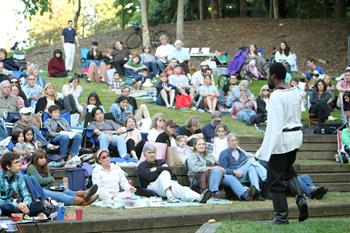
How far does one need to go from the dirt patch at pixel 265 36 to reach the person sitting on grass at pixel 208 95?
1123 cm

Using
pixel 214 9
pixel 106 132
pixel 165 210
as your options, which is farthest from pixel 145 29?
pixel 165 210

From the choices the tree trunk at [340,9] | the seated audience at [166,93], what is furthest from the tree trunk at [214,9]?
the seated audience at [166,93]

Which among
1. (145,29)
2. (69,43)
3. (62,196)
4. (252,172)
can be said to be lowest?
(252,172)

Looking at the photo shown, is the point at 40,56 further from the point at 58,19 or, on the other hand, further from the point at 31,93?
the point at 58,19

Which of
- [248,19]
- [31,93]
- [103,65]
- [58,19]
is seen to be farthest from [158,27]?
[58,19]

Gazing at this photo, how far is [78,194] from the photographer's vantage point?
12.6 metres

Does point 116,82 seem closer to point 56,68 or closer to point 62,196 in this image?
point 56,68

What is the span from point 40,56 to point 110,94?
11068 millimetres

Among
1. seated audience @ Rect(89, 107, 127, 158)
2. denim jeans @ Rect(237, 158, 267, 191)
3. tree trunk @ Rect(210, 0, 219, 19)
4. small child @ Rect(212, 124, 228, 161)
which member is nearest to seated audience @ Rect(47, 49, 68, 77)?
seated audience @ Rect(89, 107, 127, 158)

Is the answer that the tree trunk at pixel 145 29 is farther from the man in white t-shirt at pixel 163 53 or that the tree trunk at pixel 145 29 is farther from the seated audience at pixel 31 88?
the seated audience at pixel 31 88

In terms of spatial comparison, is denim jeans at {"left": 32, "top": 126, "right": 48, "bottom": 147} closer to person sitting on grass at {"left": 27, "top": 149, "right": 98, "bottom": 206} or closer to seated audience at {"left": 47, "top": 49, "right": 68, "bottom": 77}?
person sitting on grass at {"left": 27, "top": 149, "right": 98, "bottom": 206}

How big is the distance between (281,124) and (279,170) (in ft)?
1.74

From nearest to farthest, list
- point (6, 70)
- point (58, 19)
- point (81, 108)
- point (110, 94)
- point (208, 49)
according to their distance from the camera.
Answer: point (81, 108), point (6, 70), point (110, 94), point (208, 49), point (58, 19)

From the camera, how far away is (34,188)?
465 inches
